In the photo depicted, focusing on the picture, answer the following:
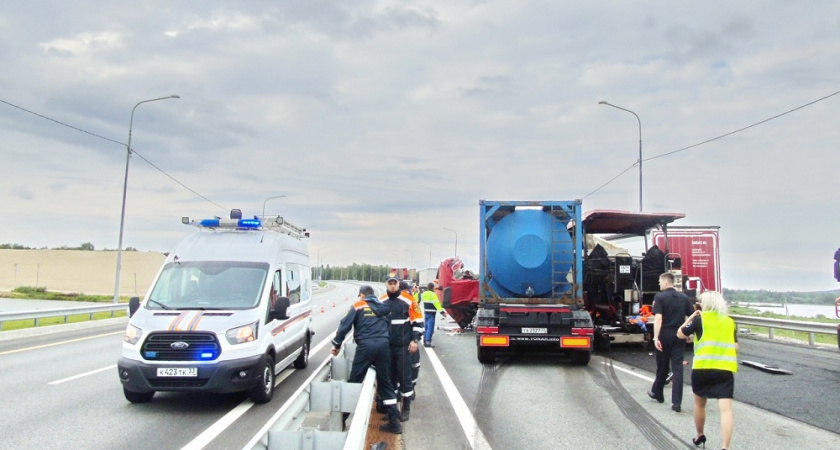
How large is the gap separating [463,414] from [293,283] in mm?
3973

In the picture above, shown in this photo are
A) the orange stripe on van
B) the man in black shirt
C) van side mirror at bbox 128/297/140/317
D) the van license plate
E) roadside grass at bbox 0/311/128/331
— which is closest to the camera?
the van license plate

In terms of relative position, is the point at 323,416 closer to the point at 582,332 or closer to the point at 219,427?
the point at 219,427

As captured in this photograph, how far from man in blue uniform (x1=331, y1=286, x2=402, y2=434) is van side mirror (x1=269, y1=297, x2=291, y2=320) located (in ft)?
5.01

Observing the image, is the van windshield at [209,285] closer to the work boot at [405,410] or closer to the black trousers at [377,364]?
the black trousers at [377,364]

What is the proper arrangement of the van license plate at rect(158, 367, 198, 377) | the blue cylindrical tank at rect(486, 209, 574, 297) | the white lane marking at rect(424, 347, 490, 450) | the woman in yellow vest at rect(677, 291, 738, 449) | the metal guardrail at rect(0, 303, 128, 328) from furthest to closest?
the metal guardrail at rect(0, 303, 128, 328)
the blue cylindrical tank at rect(486, 209, 574, 297)
the van license plate at rect(158, 367, 198, 377)
the white lane marking at rect(424, 347, 490, 450)
the woman in yellow vest at rect(677, 291, 738, 449)

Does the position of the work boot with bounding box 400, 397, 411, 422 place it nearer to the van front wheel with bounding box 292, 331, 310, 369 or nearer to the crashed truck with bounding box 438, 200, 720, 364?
the van front wheel with bounding box 292, 331, 310, 369

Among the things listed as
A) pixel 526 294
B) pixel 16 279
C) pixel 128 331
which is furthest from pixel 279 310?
pixel 16 279

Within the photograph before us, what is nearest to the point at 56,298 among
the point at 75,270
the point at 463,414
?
the point at 75,270

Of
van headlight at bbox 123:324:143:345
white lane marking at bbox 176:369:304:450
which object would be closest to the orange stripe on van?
van headlight at bbox 123:324:143:345

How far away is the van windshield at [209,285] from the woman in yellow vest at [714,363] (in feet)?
17.8

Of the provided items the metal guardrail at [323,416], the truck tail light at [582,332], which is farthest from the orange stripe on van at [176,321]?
the truck tail light at [582,332]

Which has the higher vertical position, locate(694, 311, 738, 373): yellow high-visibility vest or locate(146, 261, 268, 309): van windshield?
locate(146, 261, 268, 309): van windshield

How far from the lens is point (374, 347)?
6.67m

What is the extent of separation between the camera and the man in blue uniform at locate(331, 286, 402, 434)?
664 cm
